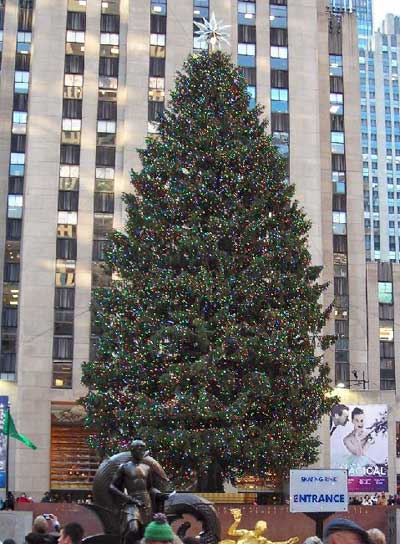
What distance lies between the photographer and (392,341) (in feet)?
249

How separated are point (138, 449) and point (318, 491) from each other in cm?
669

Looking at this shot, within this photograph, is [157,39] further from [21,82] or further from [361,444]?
[361,444]

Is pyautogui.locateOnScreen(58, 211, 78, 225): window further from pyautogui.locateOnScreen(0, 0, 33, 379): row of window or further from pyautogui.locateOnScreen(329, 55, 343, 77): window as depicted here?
pyautogui.locateOnScreen(329, 55, 343, 77): window

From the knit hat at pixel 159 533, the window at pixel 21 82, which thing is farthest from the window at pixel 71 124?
the knit hat at pixel 159 533

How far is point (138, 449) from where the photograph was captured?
585 inches

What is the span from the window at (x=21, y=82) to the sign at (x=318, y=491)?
53192mm

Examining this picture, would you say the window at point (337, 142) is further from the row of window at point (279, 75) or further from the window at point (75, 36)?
the window at point (75, 36)

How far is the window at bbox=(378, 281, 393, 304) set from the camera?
76.9m

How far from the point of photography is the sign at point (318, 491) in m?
20.0

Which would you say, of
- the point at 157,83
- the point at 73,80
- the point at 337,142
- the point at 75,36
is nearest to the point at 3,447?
the point at 73,80

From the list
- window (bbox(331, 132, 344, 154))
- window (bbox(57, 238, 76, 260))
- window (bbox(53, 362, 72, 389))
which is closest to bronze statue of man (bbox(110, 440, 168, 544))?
window (bbox(53, 362, 72, 389))

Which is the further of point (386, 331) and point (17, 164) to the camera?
point (386, 331)

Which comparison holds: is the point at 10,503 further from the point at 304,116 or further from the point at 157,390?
the point at 304,116

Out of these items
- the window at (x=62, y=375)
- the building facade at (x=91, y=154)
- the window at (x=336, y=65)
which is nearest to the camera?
the window at (x=62, y=375)
